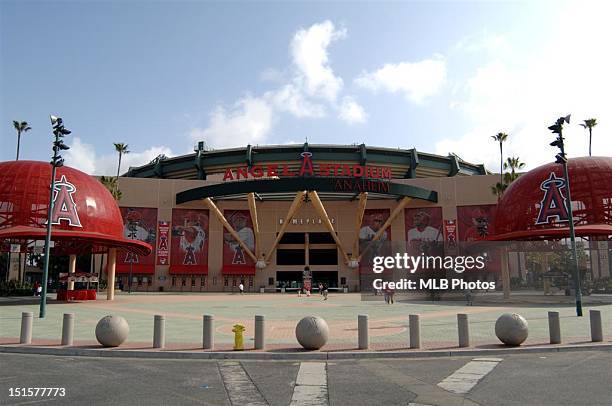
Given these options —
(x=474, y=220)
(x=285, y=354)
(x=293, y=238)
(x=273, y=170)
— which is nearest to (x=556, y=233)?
(x=285, y=354)

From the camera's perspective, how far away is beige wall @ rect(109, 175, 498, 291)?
66062 millimetres

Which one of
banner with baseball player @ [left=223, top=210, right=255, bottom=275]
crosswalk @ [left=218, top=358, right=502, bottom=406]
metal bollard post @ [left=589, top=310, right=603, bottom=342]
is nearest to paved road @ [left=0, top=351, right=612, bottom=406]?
crosswalk @ [left=218, top=358, right=502, bottom=406]

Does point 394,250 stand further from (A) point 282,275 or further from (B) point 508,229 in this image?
(B) point 508,229

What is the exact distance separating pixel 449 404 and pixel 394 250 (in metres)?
61.6

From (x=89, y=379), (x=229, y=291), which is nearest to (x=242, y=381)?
(x=89, y=379)

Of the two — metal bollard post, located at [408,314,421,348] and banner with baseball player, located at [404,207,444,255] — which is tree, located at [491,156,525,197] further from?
metal bollard post, located at [408,314,421,348]

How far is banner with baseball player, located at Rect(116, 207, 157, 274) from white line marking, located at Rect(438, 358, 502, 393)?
59040 mm

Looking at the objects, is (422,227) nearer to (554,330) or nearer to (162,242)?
(162,242)

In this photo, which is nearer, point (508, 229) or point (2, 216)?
point (2, 216)

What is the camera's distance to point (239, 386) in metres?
9.46

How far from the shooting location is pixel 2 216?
110ft

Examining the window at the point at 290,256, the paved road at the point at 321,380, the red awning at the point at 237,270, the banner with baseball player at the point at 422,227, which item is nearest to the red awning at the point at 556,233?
the paved road at the point at 321,380

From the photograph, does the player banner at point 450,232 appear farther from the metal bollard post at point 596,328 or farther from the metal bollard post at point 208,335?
the metal bollard post at point 208,335

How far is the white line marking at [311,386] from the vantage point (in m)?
8.22
